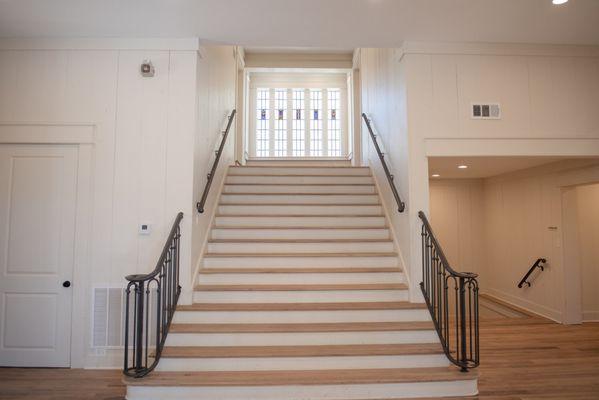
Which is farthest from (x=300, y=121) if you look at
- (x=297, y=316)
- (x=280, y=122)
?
(x=297, y=316)

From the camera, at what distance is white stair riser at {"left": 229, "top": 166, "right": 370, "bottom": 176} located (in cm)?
569

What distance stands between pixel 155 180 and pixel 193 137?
0.59 metres

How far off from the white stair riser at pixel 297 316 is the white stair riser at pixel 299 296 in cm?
19

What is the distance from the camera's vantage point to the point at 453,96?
3785 mm

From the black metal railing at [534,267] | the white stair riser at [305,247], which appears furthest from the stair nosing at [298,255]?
the black metal railing at [534,267]

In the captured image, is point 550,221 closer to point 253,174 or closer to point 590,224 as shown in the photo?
point 590,224

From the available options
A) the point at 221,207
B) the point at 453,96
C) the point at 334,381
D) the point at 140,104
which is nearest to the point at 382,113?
the point at 453,96

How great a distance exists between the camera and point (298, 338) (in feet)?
10.6

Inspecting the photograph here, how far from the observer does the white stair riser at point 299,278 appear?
3.76 meters

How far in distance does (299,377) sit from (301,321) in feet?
2.00

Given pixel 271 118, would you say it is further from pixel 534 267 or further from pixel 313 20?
pixel 534 267

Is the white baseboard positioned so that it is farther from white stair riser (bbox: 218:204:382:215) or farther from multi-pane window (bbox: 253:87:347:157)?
multi-pane window (bbox: 253:87:347:157)

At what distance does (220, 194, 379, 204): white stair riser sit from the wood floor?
233 cm

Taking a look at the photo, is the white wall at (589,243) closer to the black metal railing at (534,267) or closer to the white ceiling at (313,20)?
the black metal railing at (534,267)
